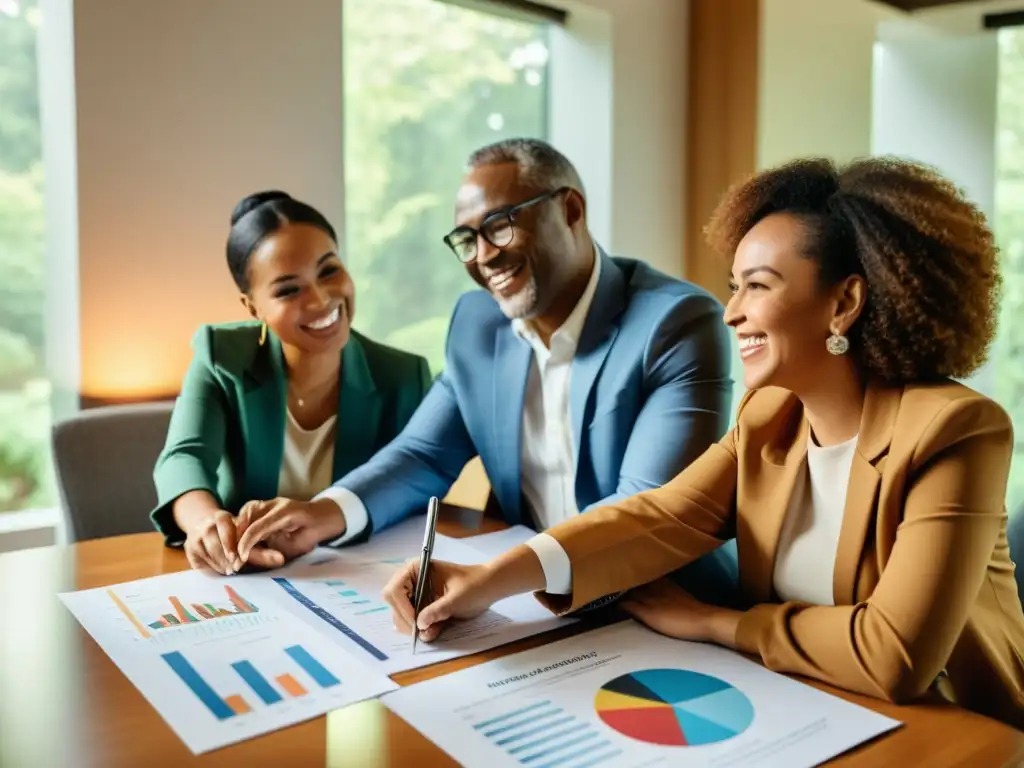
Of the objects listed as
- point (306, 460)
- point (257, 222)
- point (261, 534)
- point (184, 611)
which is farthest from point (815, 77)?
point (184, 611)

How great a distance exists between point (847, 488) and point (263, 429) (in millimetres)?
1112

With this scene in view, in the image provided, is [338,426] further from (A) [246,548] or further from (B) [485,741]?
(B) [485,741]

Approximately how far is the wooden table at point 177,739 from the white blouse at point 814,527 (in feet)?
0.64

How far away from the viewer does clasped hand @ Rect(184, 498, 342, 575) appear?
144cm

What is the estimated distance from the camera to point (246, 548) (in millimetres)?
1434

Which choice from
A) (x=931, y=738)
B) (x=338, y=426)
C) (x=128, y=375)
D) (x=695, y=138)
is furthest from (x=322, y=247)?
(x=695, y=138)

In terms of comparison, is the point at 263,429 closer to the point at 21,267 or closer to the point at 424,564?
the point at 424,564

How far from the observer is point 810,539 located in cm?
122

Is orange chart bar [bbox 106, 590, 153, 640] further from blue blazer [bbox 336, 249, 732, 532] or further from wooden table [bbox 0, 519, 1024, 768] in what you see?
blue blazer [bbox 336, 249, 732, 532]

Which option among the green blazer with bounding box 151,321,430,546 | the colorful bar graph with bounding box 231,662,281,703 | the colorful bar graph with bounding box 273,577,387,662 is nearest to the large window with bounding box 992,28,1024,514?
the green blazer with bounding box 151,321,430,546

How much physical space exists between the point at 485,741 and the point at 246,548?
643 millimetres

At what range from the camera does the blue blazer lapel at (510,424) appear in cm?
183

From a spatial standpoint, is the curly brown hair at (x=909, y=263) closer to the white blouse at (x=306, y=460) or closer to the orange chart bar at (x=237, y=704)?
the orange chart bar at (x=237, y=704)

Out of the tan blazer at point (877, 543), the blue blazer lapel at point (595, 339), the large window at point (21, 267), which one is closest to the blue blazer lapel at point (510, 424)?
the blue blazer lapel at point (595, 339)
